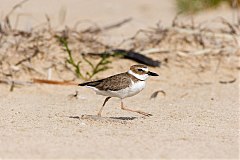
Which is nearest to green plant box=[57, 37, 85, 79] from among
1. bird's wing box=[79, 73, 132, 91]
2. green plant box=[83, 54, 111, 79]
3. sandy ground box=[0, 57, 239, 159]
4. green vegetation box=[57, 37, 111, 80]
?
green vegetation box=[57, 37, 111, 80]

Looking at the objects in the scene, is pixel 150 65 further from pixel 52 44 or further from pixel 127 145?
pixel 127 145

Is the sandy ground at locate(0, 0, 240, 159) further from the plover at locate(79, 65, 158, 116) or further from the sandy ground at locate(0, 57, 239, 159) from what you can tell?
the plover at locate(79, 65, 158, 116)

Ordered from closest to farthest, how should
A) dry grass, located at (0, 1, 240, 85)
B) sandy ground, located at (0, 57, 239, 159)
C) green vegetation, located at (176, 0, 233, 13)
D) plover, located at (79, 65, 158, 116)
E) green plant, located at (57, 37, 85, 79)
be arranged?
sandy ground, located at (0, 57, 239, 159) < plover, located at (79, 65, 158, 116) < green plant, located at (57, 37, 85, 79) < dry grass, located at (0, 1, 240, 85) < green vegetation, located at (176, 0, 233, 13)

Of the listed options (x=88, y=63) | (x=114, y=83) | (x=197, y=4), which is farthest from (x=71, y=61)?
(x=197, y=4)

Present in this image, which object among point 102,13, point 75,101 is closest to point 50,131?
point 75,101

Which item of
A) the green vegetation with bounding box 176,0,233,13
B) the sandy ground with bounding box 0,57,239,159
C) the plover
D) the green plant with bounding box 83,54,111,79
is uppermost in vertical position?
the green vegetation with bounding box 176,0,233,13

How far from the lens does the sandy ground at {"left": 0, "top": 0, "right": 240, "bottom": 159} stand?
5.09 meters

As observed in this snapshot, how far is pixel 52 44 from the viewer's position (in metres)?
9.06

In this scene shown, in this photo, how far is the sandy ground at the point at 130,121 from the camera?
16.7ft

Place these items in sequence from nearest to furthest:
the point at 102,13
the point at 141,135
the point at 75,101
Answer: the point at 141,135, the point at 75,101, the point at 102,13

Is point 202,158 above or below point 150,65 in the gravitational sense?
below

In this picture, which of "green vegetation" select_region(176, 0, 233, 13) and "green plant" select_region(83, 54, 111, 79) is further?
"green vegetation" select_region(176, 0, 233, 13)

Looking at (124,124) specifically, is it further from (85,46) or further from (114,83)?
(85,46)

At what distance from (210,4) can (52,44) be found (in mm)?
4913
